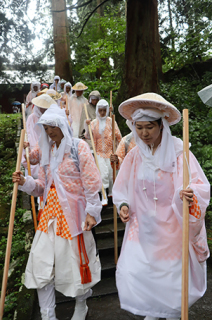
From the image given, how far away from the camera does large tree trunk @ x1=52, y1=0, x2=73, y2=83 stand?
1478 centimetres

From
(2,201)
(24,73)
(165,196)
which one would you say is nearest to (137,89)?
(2,201)

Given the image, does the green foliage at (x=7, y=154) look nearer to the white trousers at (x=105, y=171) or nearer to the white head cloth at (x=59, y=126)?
the white trousers at (x=105, y=171)

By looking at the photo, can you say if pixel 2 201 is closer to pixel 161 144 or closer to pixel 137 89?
pixel 137 89

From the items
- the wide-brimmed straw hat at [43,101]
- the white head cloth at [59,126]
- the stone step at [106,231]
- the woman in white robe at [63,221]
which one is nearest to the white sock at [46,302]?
the woman in white robe at [63,221]

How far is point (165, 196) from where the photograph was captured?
2.81m

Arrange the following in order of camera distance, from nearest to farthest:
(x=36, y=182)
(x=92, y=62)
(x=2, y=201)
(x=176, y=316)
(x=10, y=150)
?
(x=176, y=316) < (x=36, y=182) < (x=2, y=201) < (x=10, y=150) < (x=92, y=62)

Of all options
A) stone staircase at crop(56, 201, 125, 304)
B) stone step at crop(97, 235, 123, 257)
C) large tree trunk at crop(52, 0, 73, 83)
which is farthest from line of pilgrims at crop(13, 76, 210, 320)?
large tree trunk at crop(52, 0, 73, 83)

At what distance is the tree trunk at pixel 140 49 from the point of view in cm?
823

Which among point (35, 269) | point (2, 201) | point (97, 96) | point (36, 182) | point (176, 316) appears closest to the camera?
point (176, 316)

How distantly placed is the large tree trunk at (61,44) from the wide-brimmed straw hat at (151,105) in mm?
12307

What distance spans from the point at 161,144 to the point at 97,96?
18.8 feet

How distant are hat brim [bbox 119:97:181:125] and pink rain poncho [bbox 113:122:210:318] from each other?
0.87 ft

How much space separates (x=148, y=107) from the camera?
2.89m

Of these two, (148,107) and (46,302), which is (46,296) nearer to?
(46,302)
